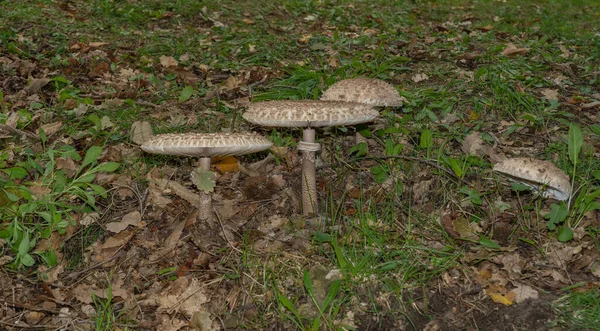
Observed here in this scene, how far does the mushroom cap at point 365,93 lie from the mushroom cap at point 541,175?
1082 mm

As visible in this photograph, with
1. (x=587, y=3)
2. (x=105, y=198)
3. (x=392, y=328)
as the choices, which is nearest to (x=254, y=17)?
(x=105, y=198)

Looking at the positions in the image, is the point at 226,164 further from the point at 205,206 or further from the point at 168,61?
the point at 168,61

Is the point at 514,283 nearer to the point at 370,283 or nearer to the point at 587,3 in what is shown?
the point at 370,283

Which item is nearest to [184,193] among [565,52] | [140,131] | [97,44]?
[140,131]

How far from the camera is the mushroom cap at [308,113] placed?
365 cm

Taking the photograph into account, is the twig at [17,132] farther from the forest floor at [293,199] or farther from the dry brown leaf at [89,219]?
the dry brown leaf at [89,219]

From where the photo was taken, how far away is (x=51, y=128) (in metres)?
5.25

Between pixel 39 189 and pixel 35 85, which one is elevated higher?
pixel 35 85

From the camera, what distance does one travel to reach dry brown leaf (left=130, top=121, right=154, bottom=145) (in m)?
5.03

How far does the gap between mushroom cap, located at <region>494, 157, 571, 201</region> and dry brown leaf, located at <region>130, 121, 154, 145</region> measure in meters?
3.12

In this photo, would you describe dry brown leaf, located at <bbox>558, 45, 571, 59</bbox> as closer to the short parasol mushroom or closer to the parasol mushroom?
the parasol mushroom

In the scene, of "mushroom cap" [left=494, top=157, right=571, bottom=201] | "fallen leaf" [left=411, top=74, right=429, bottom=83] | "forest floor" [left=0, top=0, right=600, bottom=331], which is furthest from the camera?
"fallen leaf" [left=411, top=74, right=429, bottom=83]

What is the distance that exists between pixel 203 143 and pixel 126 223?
1.26 metres

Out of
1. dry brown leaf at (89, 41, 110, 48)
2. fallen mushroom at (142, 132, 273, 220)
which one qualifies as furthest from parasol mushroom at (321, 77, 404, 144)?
dry brown leaf at (89, 41, 110, 48)
